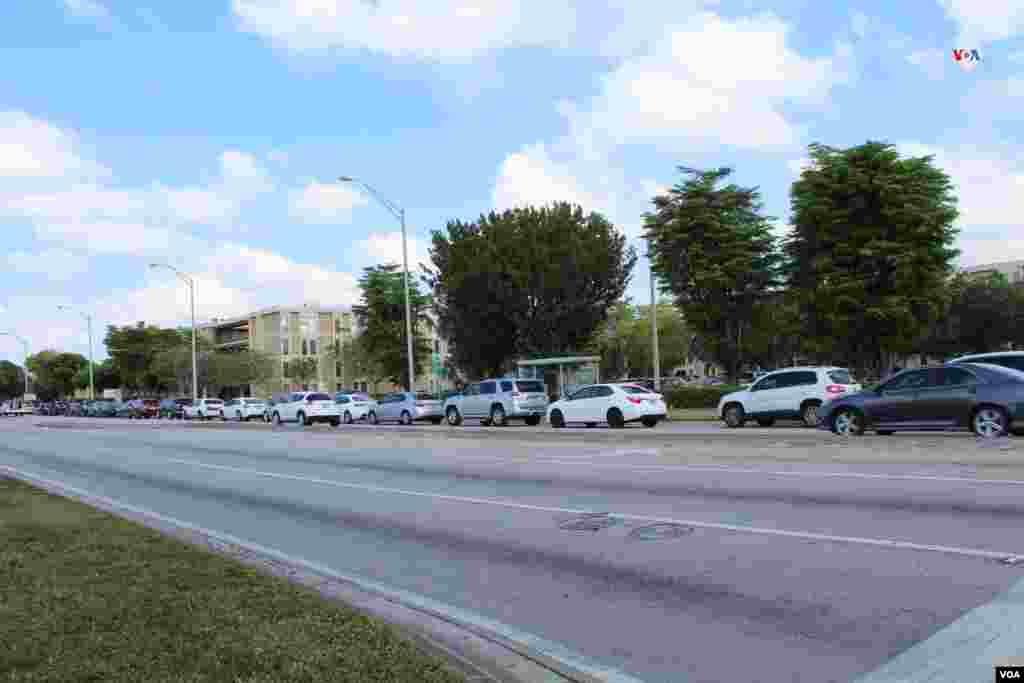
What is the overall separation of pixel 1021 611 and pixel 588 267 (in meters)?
39.9

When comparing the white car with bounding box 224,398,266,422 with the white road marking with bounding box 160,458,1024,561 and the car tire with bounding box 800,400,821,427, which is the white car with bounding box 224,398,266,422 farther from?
the white road marking with bounding box 160,458,1024,561

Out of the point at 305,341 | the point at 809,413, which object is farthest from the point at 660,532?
the point at 305,341

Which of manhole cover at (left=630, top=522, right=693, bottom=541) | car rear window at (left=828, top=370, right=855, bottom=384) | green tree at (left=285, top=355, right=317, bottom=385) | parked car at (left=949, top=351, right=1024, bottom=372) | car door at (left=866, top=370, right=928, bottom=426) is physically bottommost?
manhole cover at (left=630, top=522, right=693, bottom=541)

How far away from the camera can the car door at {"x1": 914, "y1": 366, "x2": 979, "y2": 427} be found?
1802cm

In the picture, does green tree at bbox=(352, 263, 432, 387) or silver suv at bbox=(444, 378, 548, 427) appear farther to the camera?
green tree at bbox=(352, 263, 432, 387)

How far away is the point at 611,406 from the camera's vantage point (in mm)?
29094

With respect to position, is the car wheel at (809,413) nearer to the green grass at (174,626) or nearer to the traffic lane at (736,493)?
the traffic lane at (736,493)

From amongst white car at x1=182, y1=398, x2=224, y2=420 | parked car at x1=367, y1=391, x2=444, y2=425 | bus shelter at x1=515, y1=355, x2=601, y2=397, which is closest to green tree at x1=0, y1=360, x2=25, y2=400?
white car at x1=182, y1=398, x2=224, y2=420

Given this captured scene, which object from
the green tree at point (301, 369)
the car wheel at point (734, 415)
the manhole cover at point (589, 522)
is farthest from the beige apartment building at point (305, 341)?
the manhole cover at point (589, 522)

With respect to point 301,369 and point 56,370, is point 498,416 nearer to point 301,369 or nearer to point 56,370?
point 301,369

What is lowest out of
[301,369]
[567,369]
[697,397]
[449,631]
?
[449,631]

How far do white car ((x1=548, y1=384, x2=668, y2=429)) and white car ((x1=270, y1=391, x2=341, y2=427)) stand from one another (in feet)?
55.9

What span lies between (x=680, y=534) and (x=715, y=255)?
30.3 m

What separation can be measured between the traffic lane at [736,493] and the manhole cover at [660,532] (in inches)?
16.3
